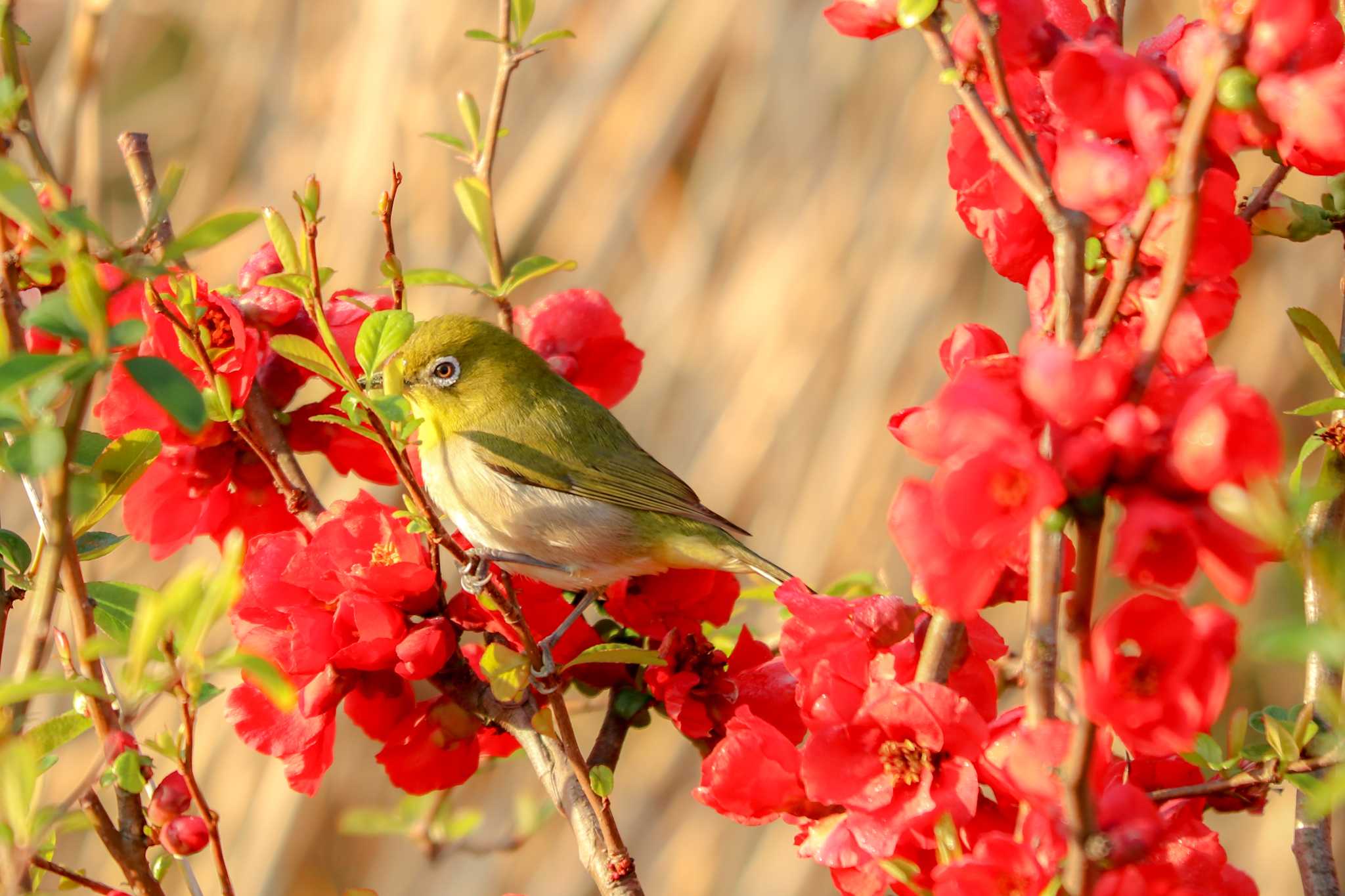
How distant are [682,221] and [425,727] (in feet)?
9.37

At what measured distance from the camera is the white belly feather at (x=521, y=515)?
Answer: 1.95 meters

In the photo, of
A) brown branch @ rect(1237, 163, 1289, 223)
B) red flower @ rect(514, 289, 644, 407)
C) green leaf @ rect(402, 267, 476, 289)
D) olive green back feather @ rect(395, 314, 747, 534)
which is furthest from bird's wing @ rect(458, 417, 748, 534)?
brown branch @ rect(1237, 163, 1289, 223)

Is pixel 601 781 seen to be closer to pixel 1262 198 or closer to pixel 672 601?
pixel 672 601

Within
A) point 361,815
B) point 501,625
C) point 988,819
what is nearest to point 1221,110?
point 988,819

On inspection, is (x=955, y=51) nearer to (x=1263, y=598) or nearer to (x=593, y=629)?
(x=593, y=629)

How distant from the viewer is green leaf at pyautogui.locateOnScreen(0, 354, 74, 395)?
2.02ft

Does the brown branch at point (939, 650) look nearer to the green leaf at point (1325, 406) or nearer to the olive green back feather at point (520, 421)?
the green leaf at point (1325, 406)

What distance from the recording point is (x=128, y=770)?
807 millimetres

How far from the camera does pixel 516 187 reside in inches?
144

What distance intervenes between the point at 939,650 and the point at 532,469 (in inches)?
55.3

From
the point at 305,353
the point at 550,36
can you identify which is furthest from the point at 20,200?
the point at 550,36

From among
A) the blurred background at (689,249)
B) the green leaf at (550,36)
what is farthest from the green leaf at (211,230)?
the blurred background at (689,249)

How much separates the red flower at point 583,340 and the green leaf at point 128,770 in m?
0.66

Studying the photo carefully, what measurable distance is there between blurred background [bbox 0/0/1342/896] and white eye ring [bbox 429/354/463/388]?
1.50 m
